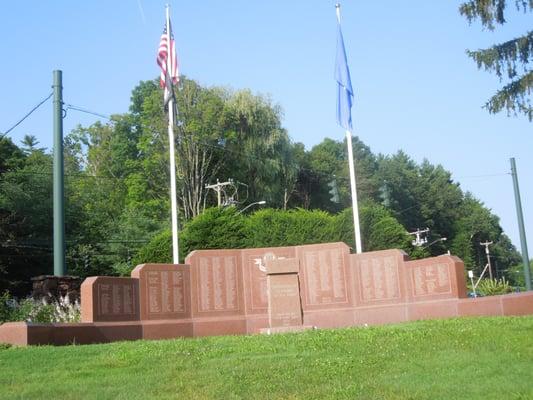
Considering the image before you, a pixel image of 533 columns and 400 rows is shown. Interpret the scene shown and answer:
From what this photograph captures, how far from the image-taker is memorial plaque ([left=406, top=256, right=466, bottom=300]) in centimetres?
1991

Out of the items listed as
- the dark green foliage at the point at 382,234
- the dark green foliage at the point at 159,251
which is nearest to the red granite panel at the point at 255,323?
the dark green foliage at the point at 159,251

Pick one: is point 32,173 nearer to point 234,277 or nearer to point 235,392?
point 234,277

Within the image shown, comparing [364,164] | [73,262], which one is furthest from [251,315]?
[364,164]

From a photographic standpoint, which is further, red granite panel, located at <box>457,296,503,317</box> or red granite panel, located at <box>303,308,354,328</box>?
red granite panel, located at <box>303,308,354,328</box>

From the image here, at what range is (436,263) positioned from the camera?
2020 centimetres

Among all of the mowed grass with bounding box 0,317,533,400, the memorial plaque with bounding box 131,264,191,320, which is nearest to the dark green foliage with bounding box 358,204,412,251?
the memorial plaque with bounding box 131,264,191,320

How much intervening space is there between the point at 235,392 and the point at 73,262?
32.7 meters

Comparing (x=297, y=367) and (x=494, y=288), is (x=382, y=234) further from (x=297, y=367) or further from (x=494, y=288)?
(x=297, y=367)

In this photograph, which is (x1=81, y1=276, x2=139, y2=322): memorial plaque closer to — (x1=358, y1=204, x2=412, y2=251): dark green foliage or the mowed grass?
the mowed grass

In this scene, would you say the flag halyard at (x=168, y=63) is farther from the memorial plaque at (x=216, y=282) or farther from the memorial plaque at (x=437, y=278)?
the memorial plaque at (x=437, y=278)

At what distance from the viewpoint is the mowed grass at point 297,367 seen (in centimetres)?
958

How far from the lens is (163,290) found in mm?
19922

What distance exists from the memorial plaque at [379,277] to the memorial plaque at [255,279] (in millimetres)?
2547

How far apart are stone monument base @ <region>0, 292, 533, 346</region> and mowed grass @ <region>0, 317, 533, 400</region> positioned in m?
1.87
